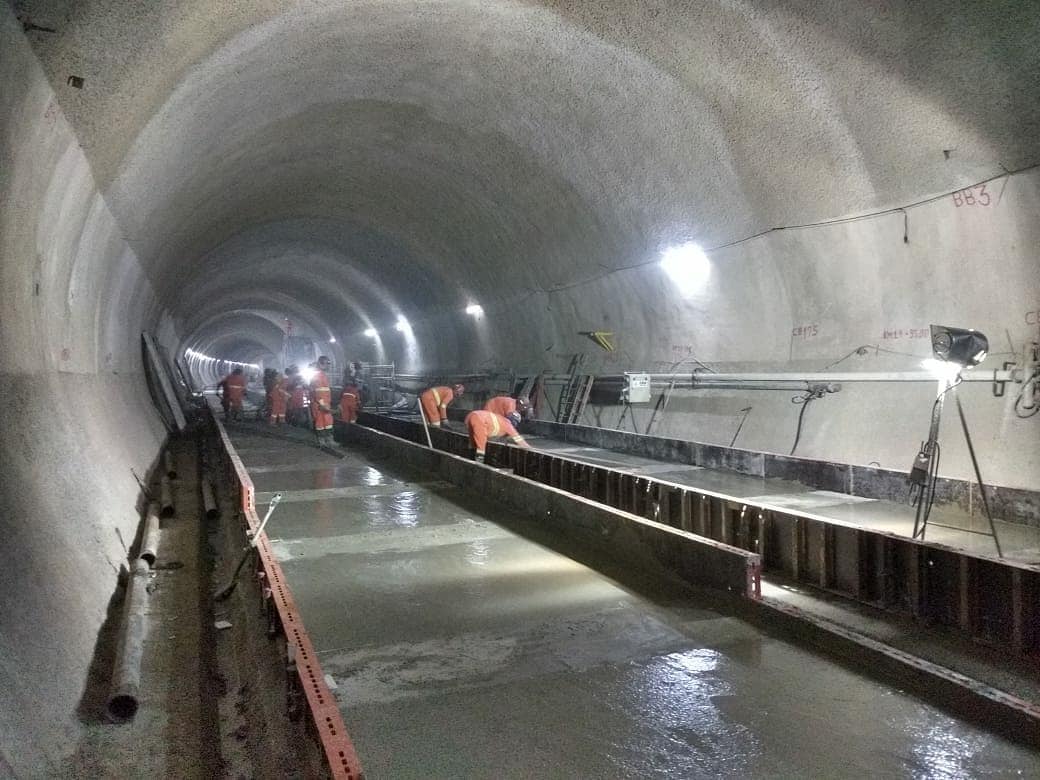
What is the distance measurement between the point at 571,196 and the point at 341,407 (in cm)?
837

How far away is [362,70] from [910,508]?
7263mm

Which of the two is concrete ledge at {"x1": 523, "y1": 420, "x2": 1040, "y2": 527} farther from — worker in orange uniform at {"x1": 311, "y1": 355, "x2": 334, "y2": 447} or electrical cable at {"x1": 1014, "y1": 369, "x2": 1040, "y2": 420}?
worker in orange uniform at {"x1": 311, "y1": 355, "x2": 334, "y2": 447}

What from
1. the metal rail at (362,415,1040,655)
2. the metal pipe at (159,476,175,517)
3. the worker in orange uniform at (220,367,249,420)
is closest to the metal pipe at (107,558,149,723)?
the metal pipe at (159,476,175,517)

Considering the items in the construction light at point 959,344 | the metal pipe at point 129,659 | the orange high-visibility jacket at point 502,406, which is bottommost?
the metal pipe at point 129,659

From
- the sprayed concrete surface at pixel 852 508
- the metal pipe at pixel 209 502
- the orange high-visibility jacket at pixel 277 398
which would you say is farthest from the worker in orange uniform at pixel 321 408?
the sprayed concrete surface at pixel 852 508

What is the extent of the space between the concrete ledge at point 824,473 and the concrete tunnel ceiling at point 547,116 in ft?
7.63

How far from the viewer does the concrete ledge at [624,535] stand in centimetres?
536

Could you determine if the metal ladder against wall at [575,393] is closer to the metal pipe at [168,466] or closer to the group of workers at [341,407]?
the group of workers at [341,407]

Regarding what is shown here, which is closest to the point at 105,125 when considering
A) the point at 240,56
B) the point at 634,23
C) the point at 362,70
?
the point at 240,56

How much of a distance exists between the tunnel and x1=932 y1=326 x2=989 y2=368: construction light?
209 cm

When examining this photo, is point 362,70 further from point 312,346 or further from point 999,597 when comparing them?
point 312,346

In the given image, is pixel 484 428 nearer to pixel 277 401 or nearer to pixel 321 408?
pixel 321 408

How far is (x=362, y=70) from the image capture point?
875 centimetres

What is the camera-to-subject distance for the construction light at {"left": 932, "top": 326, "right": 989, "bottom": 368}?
573 centimetres
